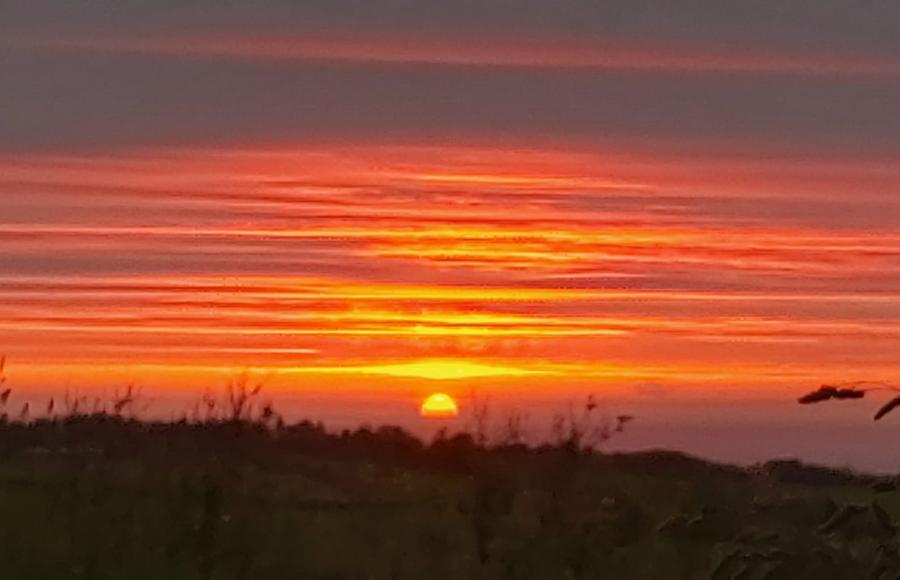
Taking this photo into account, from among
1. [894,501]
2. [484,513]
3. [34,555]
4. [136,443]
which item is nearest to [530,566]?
[484,513]

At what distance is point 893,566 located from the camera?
3912 mm

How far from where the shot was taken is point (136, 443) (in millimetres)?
17938

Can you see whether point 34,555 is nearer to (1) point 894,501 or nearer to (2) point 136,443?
(1) point 894,501

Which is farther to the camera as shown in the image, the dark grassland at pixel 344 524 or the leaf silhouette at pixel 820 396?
the dark grassland at pixel 344 524

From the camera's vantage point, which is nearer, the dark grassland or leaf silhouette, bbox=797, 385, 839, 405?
leaf silhouette, bbox=797, 385, 839, 405

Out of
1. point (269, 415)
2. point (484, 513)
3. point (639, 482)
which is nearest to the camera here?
point (484, 513)

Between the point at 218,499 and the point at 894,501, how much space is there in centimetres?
622

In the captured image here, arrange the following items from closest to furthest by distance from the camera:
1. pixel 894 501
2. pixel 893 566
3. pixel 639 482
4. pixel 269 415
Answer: pixel 893 566 → pixel 894 501 → pixel 269 415 → pixel 639 482

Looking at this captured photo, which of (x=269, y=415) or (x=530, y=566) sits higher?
(x=269, y=415)

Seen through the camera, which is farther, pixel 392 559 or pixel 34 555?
pixel 392 559

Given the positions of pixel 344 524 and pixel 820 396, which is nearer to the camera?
pixel 820 396

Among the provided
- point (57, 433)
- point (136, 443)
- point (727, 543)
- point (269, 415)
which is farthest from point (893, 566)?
point (57, 433)

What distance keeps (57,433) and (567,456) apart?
30.7 feet

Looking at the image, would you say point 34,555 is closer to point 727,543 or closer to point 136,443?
point 727,543
